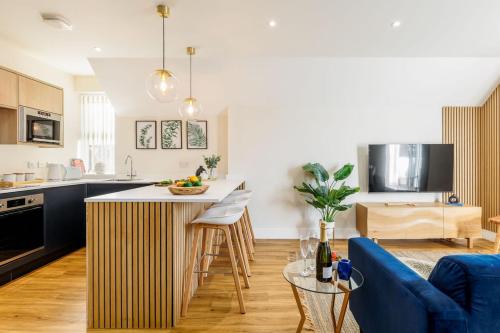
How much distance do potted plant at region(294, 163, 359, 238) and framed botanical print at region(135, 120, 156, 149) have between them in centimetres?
250

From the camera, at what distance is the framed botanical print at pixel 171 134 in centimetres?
452

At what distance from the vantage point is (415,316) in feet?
3.37

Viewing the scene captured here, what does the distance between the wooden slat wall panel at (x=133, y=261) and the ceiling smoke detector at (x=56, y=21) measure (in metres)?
2.04

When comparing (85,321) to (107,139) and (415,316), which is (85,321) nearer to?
(415,316)

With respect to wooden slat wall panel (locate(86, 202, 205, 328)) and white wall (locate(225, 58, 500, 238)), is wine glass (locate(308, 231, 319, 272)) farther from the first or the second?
white wall (locate(225, 58, 500, 238))

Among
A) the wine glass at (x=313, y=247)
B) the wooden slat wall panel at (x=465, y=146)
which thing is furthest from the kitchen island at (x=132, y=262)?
the wooden slat wall panel at (x=465, y=146)

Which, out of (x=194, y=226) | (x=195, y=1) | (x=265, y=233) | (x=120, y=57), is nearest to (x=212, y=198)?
(x=194, y=226)

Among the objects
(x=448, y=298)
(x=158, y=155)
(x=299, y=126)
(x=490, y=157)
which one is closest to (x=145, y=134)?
(x=158, y=155)

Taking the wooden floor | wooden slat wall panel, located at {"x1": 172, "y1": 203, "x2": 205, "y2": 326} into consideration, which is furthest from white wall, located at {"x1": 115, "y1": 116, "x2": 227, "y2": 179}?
wooden slat wall panel, located at {"x1": 172, "y1": 203, "x2": 205, "y2": 326}

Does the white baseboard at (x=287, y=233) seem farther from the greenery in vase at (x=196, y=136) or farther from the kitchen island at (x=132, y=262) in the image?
the kitchen island at (x=132, y=262)

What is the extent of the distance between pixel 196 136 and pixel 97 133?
1.75 meters

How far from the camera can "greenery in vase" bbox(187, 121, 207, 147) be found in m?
4.52

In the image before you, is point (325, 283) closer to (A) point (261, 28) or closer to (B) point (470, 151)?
(A) point (261, 28)

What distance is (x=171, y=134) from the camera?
452 centimetres
